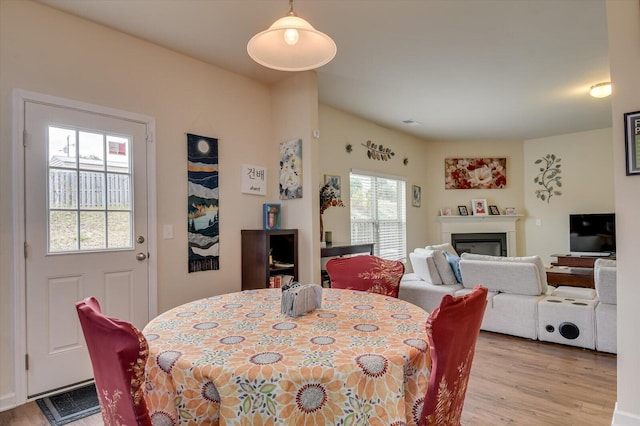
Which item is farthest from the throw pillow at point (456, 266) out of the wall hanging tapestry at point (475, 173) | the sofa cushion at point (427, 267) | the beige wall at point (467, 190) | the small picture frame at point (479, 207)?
the wall hanging tapestry at point (475, 173)

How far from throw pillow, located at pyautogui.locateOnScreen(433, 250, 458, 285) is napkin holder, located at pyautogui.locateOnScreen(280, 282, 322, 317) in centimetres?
254

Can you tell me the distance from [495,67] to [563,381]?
9.25ft

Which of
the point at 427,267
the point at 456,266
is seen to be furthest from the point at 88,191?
the point at 456,266

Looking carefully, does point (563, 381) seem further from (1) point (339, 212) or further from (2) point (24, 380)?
(2) point (24, 380)

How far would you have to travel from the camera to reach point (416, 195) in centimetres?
647

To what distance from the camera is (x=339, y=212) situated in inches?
187

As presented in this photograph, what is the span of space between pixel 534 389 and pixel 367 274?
142 cm

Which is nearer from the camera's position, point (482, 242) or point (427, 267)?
point (427, 267)

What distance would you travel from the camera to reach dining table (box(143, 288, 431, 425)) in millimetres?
939

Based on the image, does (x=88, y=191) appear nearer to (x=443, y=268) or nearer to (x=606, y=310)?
(x=443, y=268)

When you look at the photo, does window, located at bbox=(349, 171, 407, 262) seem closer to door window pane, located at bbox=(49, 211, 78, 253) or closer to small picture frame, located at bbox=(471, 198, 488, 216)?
small picture frame, located at bbox=(471, 198, 488, 216)

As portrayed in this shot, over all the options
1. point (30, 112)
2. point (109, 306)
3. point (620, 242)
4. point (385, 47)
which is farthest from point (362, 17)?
point (109, 306)

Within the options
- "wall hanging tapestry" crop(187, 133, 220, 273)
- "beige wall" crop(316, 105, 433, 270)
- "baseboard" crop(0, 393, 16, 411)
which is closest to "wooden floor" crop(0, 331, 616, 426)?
"baseboard" crop(0, 393, 16, 411)

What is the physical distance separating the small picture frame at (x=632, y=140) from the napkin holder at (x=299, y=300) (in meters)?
1.78
